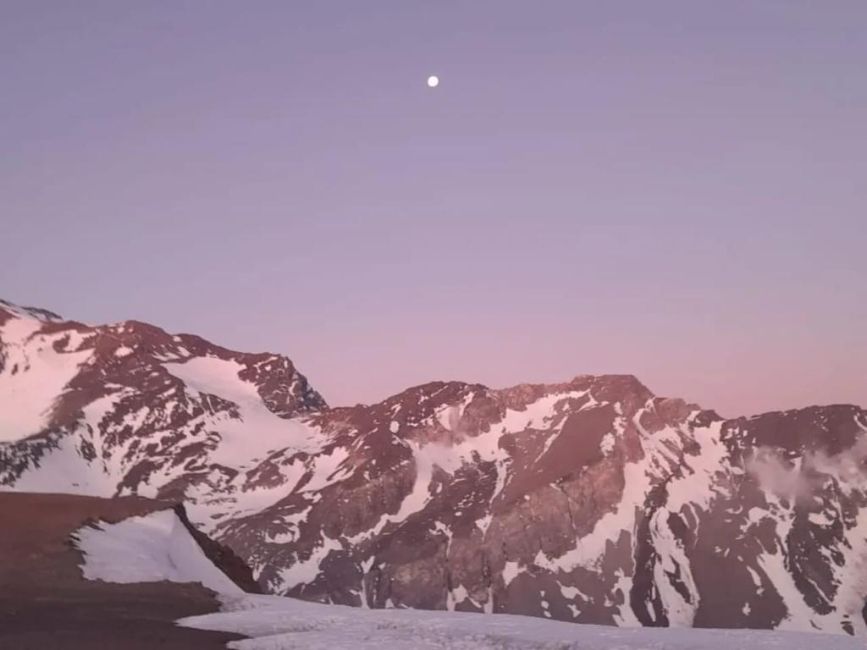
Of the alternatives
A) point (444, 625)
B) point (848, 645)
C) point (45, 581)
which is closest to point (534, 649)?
point (444, 625)

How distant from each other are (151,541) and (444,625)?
26776 mm

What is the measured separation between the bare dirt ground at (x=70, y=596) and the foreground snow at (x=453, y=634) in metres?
2.00

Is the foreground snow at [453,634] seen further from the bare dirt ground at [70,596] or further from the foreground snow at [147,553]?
the foreground snow at [147,553]

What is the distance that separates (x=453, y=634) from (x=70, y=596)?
17712 mm

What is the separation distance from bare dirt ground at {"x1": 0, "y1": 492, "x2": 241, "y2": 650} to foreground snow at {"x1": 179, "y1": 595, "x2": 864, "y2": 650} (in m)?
2.00

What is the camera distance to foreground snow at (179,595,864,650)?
2959cm

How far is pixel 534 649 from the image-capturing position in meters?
29.7

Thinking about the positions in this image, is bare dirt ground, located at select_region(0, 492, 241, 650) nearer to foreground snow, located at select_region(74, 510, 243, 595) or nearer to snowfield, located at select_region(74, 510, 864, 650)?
foreground snow, located at select_region(74, 510, 243, 595)

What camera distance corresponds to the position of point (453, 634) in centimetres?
3250

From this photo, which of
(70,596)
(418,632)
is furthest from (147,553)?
(418,632)

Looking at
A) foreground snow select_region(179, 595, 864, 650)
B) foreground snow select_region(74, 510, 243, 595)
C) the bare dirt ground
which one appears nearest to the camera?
the bare dirt ground

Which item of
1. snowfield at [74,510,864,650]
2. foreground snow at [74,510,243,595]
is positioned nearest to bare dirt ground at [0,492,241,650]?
foreground snow at [74,510,243,595]

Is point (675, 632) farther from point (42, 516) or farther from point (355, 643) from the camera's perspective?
point (42, 516)

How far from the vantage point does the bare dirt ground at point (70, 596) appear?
92.4 feet
